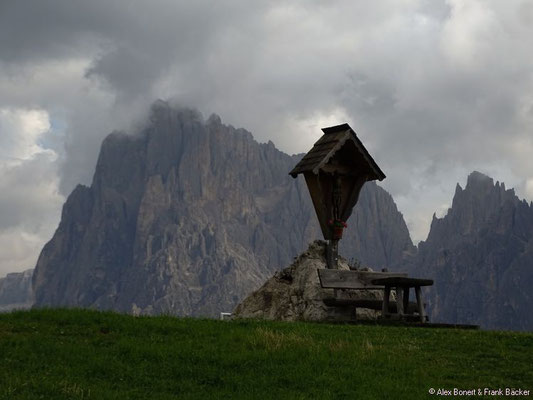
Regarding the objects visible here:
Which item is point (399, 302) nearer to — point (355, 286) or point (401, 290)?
point (401, 290)

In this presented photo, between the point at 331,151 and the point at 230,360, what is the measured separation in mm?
13134

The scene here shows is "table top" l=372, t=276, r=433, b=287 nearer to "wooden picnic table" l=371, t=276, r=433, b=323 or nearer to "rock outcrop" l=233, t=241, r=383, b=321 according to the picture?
"wooden picnic table" l=371, t=276, r=433, b=323

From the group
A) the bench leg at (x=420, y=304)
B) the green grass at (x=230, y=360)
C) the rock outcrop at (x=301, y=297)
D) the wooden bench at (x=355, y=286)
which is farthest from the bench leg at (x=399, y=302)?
the green grass at (x=230, y=360)

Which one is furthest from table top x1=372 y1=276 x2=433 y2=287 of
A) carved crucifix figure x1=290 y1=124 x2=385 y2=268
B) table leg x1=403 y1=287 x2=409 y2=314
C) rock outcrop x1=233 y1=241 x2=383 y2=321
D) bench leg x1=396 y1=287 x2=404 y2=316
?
carved crucifix figure x1=290 y1=124 x2=385 y2=268

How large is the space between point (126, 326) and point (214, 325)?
7.00 ft

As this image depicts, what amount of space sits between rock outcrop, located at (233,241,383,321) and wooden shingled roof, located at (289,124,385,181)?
3.22 meters

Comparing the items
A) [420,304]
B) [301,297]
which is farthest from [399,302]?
[301,297]

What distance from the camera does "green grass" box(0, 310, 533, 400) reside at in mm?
11234

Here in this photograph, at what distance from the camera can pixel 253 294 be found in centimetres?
2536

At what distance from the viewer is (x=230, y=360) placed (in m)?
12.8

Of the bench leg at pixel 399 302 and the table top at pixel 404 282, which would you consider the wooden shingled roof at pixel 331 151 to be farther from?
the bench leg at pixel 399 302

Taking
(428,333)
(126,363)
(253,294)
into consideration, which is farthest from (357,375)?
(253,294)

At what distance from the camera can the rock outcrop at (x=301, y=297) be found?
907 inches

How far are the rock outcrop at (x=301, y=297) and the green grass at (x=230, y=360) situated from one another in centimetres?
642
